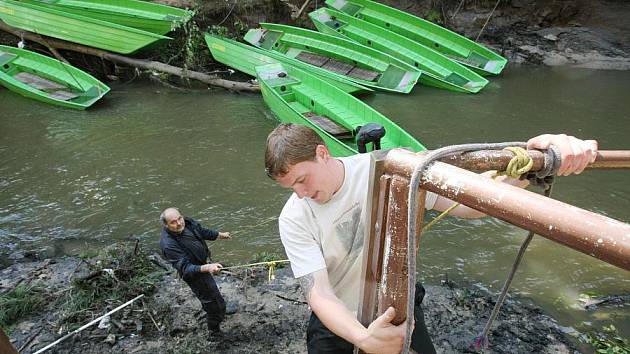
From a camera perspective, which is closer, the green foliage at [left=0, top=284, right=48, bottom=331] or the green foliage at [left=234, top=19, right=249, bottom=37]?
the green foliage at [left=0, top=284, right=48, bottom=331]

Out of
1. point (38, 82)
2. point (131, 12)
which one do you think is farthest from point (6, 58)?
point (131, 12)

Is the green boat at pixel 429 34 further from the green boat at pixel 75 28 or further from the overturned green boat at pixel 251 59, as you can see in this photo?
the green boat at pixel 75 28

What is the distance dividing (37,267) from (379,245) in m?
5.10

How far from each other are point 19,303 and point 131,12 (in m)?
9.74

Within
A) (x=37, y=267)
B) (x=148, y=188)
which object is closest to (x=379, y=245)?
(x=37, y=267)

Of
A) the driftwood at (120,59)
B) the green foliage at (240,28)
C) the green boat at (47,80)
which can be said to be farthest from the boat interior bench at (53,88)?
the green foliage at (240,28)

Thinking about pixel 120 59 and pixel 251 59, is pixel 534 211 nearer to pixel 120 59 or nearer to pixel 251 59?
pixel 251 59

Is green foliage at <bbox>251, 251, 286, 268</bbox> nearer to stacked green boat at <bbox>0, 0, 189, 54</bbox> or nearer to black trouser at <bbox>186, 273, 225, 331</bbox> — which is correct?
black trouser at <bbox>186, 273, 225, 331</bbox>

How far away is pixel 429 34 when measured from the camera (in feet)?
39.1

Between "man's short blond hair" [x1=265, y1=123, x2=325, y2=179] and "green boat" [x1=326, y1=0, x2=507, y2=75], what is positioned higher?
"man's short blond hair" [x1=265, y1=123, x2=325, y2=179]

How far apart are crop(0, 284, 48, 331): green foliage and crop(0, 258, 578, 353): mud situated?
89 mm

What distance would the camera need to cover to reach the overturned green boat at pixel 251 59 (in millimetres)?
9648

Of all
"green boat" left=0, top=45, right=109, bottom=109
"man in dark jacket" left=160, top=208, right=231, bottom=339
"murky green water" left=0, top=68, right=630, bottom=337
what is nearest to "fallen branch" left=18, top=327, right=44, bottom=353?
"man in dark jacket" left=160, top=208, right=231, bottom=339

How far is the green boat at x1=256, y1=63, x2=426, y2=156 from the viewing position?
22.3ft
